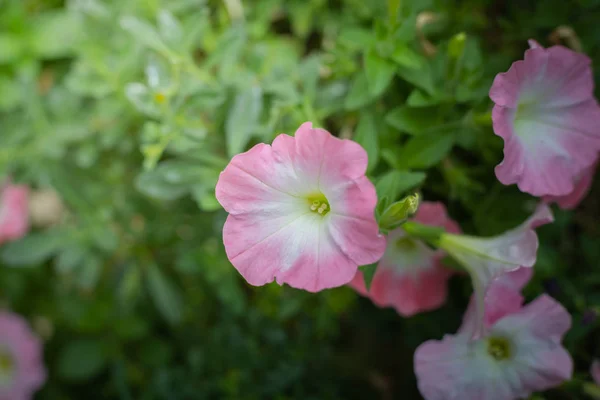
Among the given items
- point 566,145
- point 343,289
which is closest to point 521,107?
point 566,145

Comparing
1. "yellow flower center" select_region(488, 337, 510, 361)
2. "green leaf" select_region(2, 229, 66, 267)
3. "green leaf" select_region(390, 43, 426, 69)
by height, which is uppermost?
"green leaf" select_region(390, 43, 426, 69)

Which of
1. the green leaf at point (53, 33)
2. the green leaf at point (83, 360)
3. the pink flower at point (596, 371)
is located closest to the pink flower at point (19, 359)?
the green leaf at point (83, 360)

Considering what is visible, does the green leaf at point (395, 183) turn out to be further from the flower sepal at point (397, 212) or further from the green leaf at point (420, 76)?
the green leaf at point (420, 76)

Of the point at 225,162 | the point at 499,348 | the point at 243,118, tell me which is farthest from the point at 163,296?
the point at 499,348

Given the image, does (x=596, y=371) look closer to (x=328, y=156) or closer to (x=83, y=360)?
(x=328, y=156)

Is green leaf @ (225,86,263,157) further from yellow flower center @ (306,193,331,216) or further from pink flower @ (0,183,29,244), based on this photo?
pink flower @ (0,183,29,244)

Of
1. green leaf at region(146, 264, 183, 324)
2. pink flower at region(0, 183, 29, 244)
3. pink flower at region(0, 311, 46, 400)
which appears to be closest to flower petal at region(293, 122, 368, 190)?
green leaf at region(146, 264, 183, 324)
